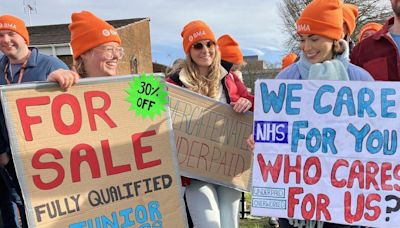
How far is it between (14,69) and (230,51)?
9.26 ft

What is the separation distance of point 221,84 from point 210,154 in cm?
54

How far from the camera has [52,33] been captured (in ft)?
67.6

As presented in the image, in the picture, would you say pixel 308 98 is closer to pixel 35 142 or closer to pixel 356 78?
pixel 356 78

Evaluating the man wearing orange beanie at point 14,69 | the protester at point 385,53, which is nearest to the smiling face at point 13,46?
the man wearing orange beanie at point 14,69

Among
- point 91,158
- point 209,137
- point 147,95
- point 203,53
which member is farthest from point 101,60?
point 209,137

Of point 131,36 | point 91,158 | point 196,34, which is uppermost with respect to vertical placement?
point 131,36

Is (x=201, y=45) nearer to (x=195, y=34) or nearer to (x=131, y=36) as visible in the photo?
(x=195, y=34)

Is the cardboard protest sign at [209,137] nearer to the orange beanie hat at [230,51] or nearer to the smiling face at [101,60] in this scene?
the smiling face at [101,60]

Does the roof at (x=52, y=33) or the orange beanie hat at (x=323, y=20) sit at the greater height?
the roof at (x=52, y=33)

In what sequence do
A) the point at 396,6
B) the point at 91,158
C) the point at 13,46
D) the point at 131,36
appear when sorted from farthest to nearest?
the point at 131,36, the point at 13,46, the point at 396,6, the point at 91,158

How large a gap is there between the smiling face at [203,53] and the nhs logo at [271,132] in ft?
2.51

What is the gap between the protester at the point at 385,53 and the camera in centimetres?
256

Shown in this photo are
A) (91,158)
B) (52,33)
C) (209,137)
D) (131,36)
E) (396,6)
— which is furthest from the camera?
(131,36)

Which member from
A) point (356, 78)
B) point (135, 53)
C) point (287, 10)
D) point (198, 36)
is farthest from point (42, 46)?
point (356, 78)
